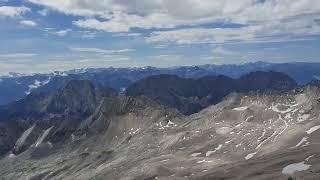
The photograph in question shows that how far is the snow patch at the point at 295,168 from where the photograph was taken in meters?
171

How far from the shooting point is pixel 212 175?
19062 cm

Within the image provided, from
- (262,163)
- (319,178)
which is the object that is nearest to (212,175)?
(262,163)

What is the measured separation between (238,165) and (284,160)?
18.3m

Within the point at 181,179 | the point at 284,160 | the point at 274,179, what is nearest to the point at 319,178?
the point at 274,179

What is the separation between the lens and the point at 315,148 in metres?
197

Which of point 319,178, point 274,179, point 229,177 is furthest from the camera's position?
point 229,177

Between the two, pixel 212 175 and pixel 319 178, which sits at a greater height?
pixel 319 178

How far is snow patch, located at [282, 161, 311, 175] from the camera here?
6727 inches

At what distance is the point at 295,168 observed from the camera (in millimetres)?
174875

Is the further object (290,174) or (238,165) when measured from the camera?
(238,165)

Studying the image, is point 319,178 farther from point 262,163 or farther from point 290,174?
point 262,163

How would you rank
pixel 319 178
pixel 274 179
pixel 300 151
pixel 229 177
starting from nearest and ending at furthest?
pixel 319 178 < pixel 274 179 < pixel 229 177 < pixel 300 151

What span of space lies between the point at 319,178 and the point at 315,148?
58.8 metres

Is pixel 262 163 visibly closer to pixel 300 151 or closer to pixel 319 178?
pixel 300 151
